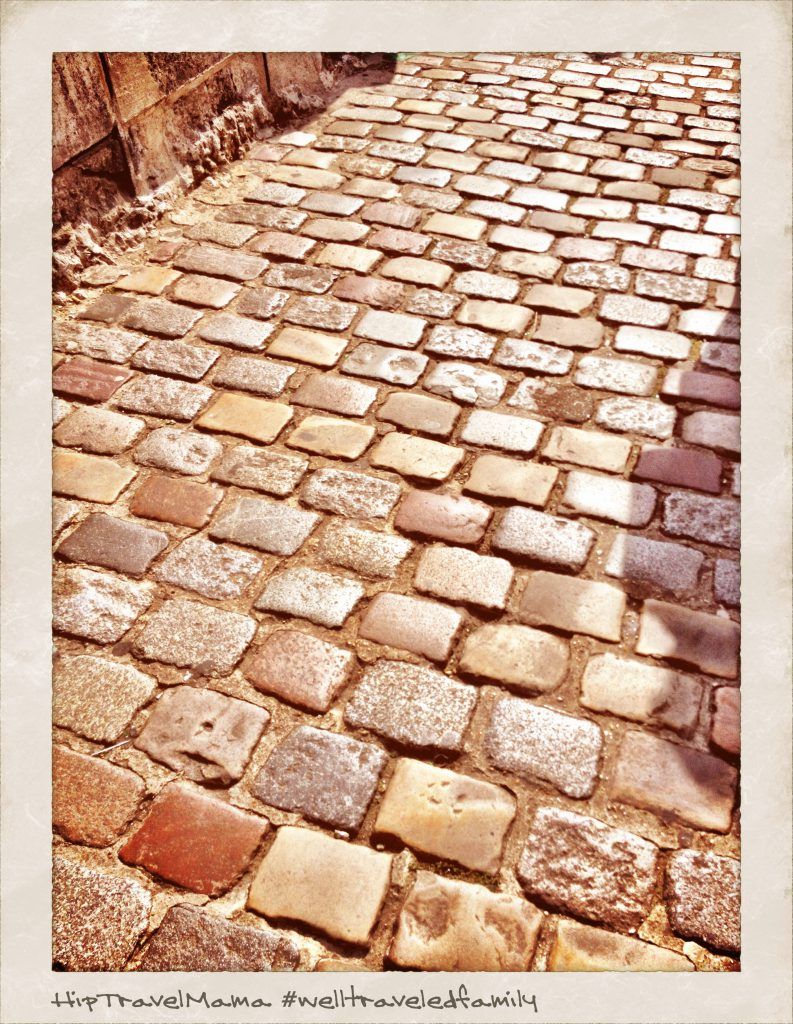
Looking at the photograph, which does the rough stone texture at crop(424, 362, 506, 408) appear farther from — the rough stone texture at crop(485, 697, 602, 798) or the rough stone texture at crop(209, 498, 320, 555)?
the rough stone texture at crop(485, 697, 602, 798)

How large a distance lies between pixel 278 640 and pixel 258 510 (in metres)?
0.43

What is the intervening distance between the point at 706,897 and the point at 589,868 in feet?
0.67

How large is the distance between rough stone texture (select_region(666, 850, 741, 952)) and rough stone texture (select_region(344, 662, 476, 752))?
45cm

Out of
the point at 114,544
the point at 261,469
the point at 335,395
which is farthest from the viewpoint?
the point at 335,395

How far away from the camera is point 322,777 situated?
4.82 ft

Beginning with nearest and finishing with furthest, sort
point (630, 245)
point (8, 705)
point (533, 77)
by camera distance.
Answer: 1. point (8, 705)
2. point (630, 245)
3. point (533, 77)

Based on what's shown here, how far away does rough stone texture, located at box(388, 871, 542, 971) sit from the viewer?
1.26 m

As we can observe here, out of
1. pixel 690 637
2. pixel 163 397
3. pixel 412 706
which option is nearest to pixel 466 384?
pixel 163 397

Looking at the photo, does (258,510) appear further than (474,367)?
No

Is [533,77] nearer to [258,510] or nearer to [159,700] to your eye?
[258,510]

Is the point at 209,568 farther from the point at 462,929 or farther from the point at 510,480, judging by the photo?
the point at 462,929

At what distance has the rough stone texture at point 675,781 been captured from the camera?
1450mm

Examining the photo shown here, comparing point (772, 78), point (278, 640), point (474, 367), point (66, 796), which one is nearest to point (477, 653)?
point (278, 640)

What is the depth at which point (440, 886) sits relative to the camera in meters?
1.33
